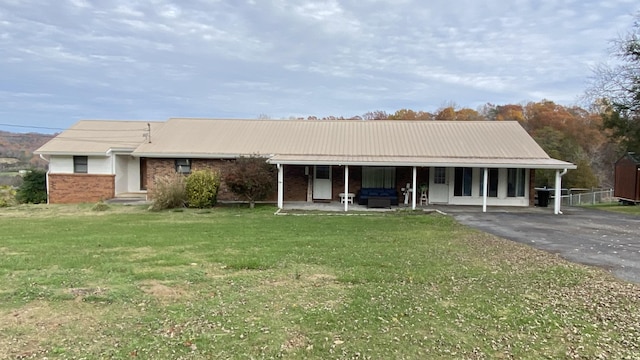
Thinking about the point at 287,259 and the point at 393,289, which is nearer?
the point at 393,289

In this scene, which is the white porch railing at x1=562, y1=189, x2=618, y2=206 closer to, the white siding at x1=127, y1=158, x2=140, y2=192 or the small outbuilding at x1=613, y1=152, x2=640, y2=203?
the small outbuilding at x1=613, y1=152, x2=640, y2=203

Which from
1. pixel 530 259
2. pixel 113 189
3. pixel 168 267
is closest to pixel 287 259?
pixel 168 267

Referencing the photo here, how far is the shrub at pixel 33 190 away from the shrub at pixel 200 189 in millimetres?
9687

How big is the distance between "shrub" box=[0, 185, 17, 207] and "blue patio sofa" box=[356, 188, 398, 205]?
16.2 meters

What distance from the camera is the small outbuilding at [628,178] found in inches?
874

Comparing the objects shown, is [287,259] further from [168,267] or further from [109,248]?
[109,248]

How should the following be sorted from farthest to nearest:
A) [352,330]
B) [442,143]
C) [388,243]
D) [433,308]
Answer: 1. [442,143]
2. [388,243]
3. [433,308]
4. [352,330]

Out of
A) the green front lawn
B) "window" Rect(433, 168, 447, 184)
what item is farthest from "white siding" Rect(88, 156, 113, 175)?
"window" Rect(433, 168, 447, 184)

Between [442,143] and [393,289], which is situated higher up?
[442,143]

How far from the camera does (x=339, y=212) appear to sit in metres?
16.0

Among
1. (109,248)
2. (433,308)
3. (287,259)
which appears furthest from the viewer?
(109,248)

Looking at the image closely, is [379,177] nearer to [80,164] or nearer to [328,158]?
[328,158]

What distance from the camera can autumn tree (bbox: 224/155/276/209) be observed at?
53.8 feet

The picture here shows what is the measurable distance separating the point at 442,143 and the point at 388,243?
11951mm
